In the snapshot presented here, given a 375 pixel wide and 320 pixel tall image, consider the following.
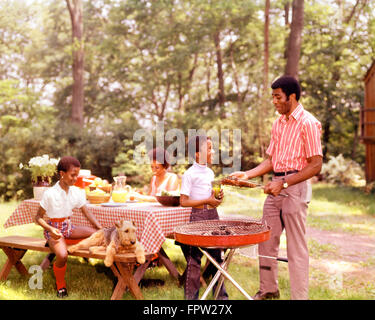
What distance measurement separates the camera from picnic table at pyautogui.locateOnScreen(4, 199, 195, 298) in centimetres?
494

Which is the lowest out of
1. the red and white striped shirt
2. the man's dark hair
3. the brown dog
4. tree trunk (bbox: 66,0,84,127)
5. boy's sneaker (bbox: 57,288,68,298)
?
boy's sneaker (bbox: 57,288,68,298)

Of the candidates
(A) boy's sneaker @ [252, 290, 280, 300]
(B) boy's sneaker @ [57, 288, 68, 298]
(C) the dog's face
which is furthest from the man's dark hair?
(B) boy's sneaker @ [57, 288, 68, 298]

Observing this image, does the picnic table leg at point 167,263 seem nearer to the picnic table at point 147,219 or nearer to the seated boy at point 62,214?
the picnic table at point 147,219

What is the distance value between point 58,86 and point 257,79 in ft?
40.0

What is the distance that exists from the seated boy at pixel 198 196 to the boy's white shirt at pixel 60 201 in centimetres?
128

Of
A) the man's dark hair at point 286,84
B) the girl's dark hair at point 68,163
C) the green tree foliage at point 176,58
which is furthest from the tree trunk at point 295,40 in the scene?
the girl's dark hair at point 68,163

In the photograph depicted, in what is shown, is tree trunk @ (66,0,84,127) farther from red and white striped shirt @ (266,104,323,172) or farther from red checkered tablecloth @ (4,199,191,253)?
red and white striped shirt @ (266,104,323,172)

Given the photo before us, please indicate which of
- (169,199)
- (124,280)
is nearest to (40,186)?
(169,199)

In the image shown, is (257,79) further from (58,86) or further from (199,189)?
(199,189)

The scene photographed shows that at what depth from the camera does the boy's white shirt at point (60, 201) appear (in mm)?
5141

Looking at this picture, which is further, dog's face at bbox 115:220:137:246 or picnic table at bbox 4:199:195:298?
picnic table at bbox 4:199:195:298

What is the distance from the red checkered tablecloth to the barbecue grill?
2.76ft

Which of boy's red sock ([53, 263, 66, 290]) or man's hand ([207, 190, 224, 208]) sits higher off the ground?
man's hand ([207, 190, 224, 208])

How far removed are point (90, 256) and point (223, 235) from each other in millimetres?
1972
